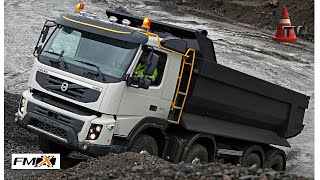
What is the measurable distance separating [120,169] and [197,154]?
2.68 metres

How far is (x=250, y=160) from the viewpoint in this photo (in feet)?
31.7

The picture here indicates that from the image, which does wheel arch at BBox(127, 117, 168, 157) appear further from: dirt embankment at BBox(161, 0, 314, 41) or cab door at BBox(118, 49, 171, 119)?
dirt embankment at BBox(161, 0, 314, 41)

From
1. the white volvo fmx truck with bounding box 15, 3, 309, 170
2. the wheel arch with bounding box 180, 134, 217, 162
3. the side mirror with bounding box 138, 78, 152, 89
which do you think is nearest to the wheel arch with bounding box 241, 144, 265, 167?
the white volvo fmx truck with bounding box 15, 3, 309, 170

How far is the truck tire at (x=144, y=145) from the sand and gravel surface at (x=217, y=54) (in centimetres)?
136

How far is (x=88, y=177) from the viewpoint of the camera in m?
5.91

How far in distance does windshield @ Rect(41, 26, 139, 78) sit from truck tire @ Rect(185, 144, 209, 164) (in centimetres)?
201

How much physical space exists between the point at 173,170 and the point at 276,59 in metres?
13.3

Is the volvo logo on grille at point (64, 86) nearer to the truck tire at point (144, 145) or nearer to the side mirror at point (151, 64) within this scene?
the side mirror at point (151, 64)

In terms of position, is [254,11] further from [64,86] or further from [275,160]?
[64,86]

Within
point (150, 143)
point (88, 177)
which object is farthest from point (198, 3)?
point (88, 177)

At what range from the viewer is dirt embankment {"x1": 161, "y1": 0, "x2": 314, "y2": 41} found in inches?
924

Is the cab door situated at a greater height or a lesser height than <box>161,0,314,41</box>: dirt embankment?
lesser

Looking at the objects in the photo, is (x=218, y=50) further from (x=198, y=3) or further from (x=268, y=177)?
(x=268, y=177)

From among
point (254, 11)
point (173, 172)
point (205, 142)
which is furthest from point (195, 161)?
point (254, 11)
